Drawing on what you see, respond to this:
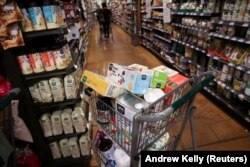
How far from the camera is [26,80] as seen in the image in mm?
1834

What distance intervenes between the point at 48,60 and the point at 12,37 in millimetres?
334

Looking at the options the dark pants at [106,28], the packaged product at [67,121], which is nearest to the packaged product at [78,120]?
the packaged product at [67,121]

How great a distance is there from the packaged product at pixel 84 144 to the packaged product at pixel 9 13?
1234mm

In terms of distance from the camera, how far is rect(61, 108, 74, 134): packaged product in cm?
201

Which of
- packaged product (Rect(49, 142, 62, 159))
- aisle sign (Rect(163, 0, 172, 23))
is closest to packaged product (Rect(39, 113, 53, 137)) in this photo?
packaged product (Rect(49, 142, 62, 159))

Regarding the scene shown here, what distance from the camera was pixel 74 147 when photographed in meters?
2.13

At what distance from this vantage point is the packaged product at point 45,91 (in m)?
1.86

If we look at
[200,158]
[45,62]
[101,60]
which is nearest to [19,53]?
[45,62]

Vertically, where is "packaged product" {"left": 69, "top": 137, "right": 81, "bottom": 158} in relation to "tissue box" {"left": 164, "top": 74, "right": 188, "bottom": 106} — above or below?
below

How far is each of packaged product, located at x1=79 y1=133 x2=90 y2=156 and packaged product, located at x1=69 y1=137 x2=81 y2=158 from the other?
1.6 inches

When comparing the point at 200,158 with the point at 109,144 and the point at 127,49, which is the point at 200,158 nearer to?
the point at 109,144

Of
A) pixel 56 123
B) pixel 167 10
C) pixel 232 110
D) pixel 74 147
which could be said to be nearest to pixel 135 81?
pixel 56 123

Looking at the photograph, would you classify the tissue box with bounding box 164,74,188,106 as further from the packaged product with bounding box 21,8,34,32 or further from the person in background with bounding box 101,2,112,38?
the person in background with bounding box 101,2,112,38

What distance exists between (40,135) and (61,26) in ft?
3.46
